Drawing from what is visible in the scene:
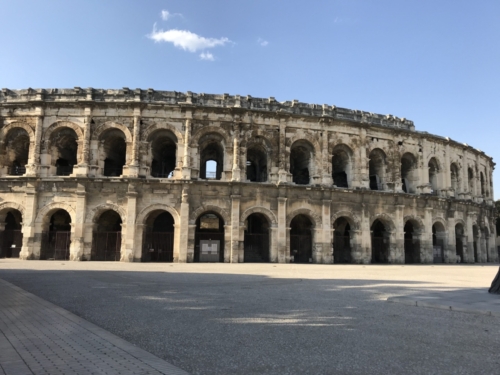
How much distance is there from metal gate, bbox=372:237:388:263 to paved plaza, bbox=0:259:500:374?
16.8 metres

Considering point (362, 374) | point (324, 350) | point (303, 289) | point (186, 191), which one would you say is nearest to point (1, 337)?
point (324, 350)

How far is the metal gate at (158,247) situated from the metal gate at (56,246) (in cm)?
468

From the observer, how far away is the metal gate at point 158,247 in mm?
21916

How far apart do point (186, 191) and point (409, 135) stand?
16.4m

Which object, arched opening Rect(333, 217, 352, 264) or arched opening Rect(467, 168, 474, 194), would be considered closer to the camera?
arched opening Rect(333, 217, 352, 264)

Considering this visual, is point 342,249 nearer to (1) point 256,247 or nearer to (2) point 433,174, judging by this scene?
(1) point 256,247

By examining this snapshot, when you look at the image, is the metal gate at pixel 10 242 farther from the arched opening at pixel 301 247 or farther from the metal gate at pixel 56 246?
the arched opening at pixel 301 247

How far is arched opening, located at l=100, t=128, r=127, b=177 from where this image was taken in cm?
2230

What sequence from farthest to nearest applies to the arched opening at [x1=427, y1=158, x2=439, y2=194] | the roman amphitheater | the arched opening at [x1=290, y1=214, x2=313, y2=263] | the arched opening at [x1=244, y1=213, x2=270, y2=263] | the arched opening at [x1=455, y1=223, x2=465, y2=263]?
the arched opening at [x1=455, y1=223, x2=465, y2=263] < the arched opening at [x1=427, y1=158, x2=439, y2=194] < the arched opening at [x1=290, y1=214, x2=313, y2=263] < the arched opening at [x1=244, y1=213, x2=270, y2=263] < the roman amphitheater

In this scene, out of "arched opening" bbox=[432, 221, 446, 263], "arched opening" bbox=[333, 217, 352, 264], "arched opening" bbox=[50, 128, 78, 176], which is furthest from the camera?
"arched opening" bbox=[432, 221, 446, 263]

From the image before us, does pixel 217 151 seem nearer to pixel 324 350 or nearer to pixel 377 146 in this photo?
pixel 377 146

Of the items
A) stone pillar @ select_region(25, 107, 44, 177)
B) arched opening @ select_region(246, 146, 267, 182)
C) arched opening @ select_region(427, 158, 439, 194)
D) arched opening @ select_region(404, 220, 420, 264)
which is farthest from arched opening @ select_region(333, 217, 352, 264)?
stone pillar @ select_region(25, 107, 44, 177)

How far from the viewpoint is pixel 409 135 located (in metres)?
26.1

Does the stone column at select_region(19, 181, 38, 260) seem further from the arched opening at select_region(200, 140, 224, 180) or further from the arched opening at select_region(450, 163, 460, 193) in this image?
the arched opening at select_region(450, 163, 460, 193)
